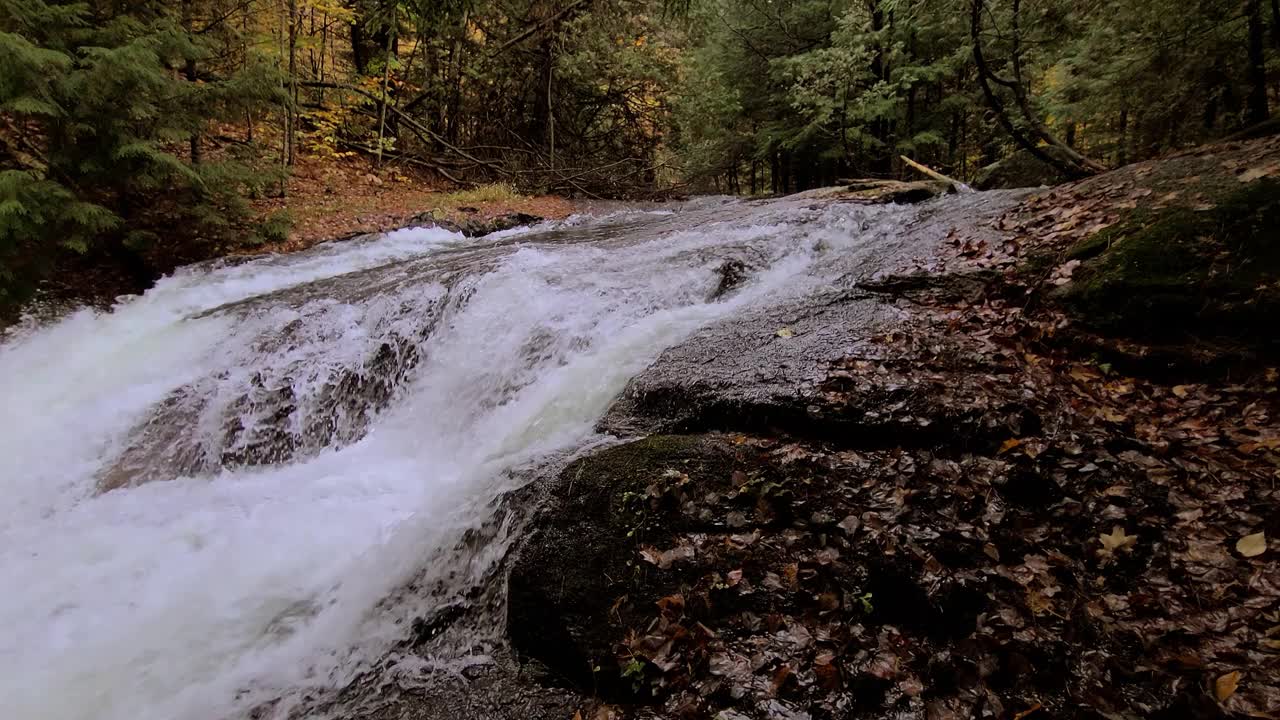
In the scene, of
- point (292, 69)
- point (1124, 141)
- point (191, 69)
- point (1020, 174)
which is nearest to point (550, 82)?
point (292, 69)

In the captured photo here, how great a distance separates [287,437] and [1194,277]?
7.83 metres

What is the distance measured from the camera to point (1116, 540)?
2766 mm

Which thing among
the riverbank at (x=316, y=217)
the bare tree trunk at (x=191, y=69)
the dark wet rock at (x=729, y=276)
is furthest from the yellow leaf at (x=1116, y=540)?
the bare tree trunk at (x=191, y=69)

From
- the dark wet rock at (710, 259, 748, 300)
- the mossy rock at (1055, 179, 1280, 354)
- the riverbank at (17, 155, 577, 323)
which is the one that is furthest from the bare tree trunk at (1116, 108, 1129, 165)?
the riverbank at (17, 155, 577, 323)

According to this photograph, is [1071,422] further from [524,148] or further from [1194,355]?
[524,148]

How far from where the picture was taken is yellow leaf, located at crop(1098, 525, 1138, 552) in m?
2.74

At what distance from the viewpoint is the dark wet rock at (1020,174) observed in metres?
9.59

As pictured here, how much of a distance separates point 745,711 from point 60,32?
11.4 metres

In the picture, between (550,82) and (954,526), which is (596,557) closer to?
(954,526)

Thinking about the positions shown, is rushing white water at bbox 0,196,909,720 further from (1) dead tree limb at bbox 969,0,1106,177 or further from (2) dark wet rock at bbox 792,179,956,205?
(1) dead tree limb at bbox 969,0,1106,177

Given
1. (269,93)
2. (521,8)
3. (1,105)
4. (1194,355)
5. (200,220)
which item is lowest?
(1194,355)

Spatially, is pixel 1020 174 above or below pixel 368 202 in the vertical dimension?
below

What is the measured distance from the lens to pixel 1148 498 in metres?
2.95

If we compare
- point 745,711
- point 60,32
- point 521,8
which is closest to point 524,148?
point 521,8
